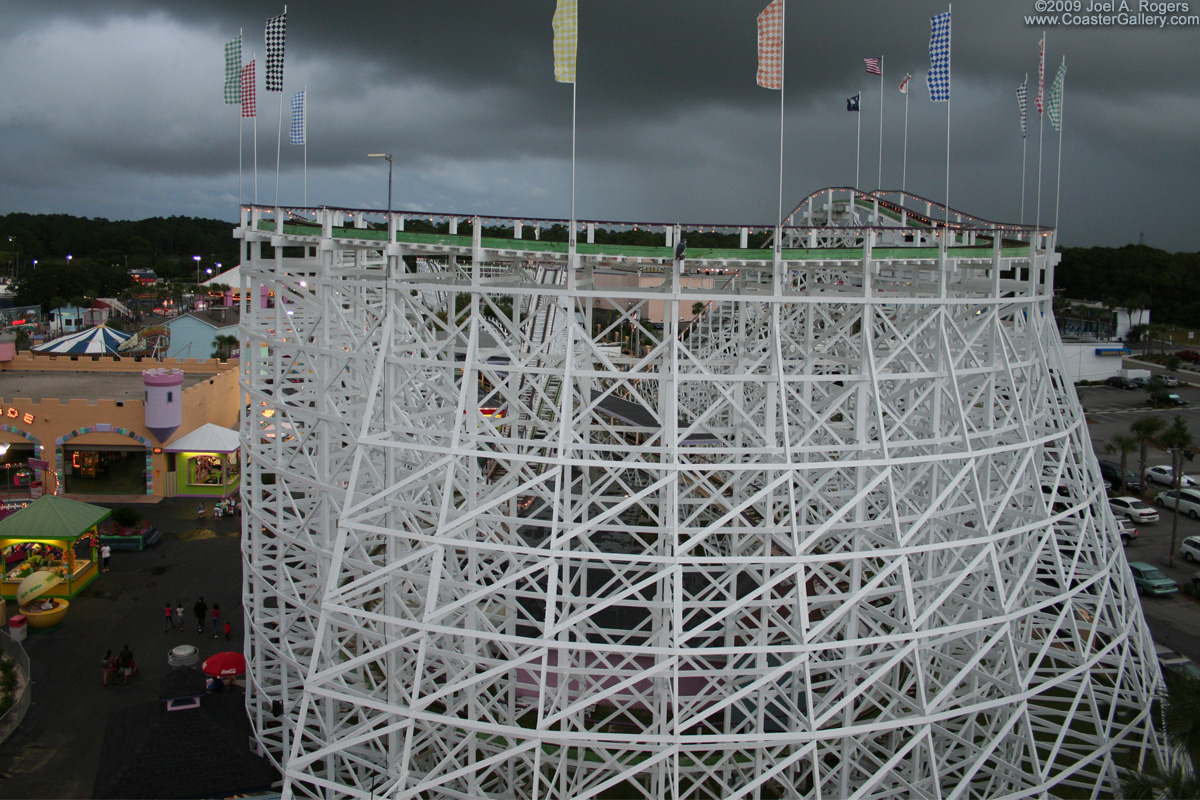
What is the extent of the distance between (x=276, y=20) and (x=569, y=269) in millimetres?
10189

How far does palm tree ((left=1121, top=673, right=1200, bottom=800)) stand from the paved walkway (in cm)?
1717

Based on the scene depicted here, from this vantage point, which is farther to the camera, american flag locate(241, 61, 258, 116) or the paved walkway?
american flag locate(241, 61, 258, 116)

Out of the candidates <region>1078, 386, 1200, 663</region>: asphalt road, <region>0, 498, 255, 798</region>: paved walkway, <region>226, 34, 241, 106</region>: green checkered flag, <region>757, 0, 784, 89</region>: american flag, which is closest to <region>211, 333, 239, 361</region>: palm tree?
<region>0, 498, 255, 798</region>: paved walkway

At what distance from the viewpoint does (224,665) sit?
2083cm

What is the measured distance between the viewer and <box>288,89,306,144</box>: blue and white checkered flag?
818 inches

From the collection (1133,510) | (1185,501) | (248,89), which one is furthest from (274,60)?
(1185,501)

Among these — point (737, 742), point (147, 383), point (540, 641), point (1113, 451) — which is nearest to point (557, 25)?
point (540, 641)

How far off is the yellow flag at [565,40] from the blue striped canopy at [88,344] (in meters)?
57.5

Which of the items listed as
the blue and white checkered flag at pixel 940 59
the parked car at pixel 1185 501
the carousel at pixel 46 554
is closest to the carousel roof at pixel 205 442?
the carousel at pixel 46 554

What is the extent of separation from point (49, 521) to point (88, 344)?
38.2 m

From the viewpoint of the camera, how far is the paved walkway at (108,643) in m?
18.5

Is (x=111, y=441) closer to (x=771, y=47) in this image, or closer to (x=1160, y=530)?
(x=771, y=47)

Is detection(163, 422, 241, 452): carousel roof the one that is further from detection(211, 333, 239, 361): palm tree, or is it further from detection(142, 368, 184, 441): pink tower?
detection(211, 333, 239, 361): palm tree

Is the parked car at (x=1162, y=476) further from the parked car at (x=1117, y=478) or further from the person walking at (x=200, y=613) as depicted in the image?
the person walking at (x=200, y=613)
